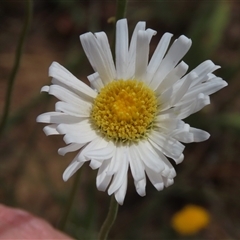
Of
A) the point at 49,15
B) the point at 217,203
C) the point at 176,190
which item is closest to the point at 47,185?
the point at 176,190

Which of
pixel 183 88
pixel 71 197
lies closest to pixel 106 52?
pixel 183 88

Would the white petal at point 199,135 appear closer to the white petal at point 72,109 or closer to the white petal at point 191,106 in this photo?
the white petal at point 191,106

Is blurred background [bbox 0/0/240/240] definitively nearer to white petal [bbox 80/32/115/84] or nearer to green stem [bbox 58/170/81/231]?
green stem [bbox 58/170/81/231]

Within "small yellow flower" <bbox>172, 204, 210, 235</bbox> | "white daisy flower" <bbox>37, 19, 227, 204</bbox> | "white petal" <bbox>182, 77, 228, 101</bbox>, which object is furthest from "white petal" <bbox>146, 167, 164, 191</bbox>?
"small yellow flower" <bbox>172, 204, 210, 235</bbox>

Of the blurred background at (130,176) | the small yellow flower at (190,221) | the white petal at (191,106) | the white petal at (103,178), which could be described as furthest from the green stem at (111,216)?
the small yellow flower at (190,221)

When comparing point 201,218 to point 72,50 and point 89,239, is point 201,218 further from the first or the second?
point 72,50

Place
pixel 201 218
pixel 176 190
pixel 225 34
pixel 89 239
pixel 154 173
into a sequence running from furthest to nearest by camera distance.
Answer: pixel 225 34, pixel 176 190, pixel 201 218, pixel 89 239, pixel 154 173
